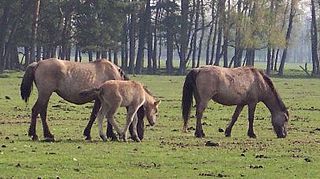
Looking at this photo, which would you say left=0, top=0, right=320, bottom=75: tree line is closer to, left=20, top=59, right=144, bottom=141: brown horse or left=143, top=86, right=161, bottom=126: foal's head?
left=143, top=86, right=161, bottom=126: foal's head

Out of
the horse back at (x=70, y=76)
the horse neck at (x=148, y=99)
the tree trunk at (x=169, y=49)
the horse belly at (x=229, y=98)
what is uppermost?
the horse back at (x=70, y=76)

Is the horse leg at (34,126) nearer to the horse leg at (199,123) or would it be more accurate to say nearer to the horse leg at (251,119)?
the horse leg at (199,123)

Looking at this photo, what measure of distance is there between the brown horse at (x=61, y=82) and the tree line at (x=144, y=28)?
159ft

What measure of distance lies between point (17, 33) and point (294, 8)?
3963cm

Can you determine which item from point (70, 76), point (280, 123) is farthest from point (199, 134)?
point (70, 76)

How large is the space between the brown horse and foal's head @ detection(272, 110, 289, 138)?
439 centimetres

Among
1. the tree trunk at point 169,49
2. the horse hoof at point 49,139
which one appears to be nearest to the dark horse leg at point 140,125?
the horse hoof at point 49,139

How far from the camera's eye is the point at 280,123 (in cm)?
2205

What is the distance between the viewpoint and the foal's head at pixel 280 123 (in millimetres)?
21766

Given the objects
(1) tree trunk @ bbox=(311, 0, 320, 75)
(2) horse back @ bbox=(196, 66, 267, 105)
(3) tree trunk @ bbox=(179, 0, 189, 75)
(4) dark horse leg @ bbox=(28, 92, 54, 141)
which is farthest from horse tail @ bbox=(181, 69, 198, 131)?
(1) tree trunk @ bbox=(311, 0, 320, 75)

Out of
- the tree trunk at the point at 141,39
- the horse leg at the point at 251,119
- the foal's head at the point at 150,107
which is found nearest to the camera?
the foal's head at the point at 150,107

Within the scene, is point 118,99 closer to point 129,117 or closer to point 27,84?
point 129,117

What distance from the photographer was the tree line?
7044 cm

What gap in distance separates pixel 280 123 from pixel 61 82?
6.73 m
